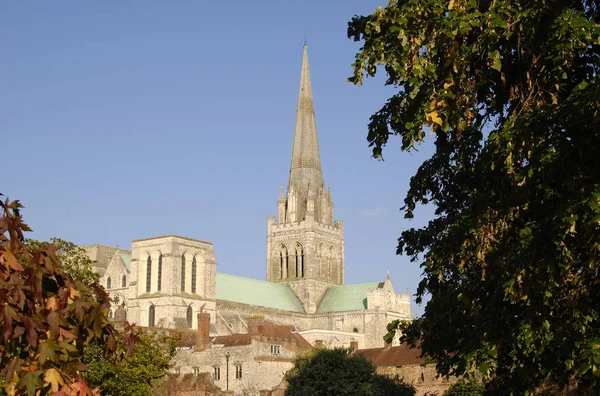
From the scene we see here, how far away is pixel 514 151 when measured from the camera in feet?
38.2

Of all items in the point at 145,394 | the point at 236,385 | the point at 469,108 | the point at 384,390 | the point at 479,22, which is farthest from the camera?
the point at 236,385

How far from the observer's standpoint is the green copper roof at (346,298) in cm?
10638

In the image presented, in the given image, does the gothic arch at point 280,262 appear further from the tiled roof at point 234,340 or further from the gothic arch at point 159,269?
the tiled roof at point 234,340

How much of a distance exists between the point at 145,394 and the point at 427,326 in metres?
22.4

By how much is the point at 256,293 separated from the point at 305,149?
2153 centimetres

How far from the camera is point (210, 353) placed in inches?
2355

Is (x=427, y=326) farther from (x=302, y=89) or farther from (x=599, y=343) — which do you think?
(x=302, y=89)

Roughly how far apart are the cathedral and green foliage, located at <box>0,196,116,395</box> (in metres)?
75.6

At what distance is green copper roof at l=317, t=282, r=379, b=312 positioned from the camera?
349ft

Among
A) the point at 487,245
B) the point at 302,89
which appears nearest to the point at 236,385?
the point at 487,245

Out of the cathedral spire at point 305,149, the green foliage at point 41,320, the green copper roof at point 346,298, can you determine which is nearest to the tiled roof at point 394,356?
the green copper roof at point 346,298

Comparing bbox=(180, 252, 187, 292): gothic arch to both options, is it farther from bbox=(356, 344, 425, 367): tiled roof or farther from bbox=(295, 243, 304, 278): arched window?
bbox=(356, 344, 425, 367): tiled roof

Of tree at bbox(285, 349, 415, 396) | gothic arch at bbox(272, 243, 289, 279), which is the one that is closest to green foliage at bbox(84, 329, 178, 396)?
tree at bbox(285, 349, 415, 396)

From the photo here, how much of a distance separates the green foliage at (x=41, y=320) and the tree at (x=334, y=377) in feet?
114
